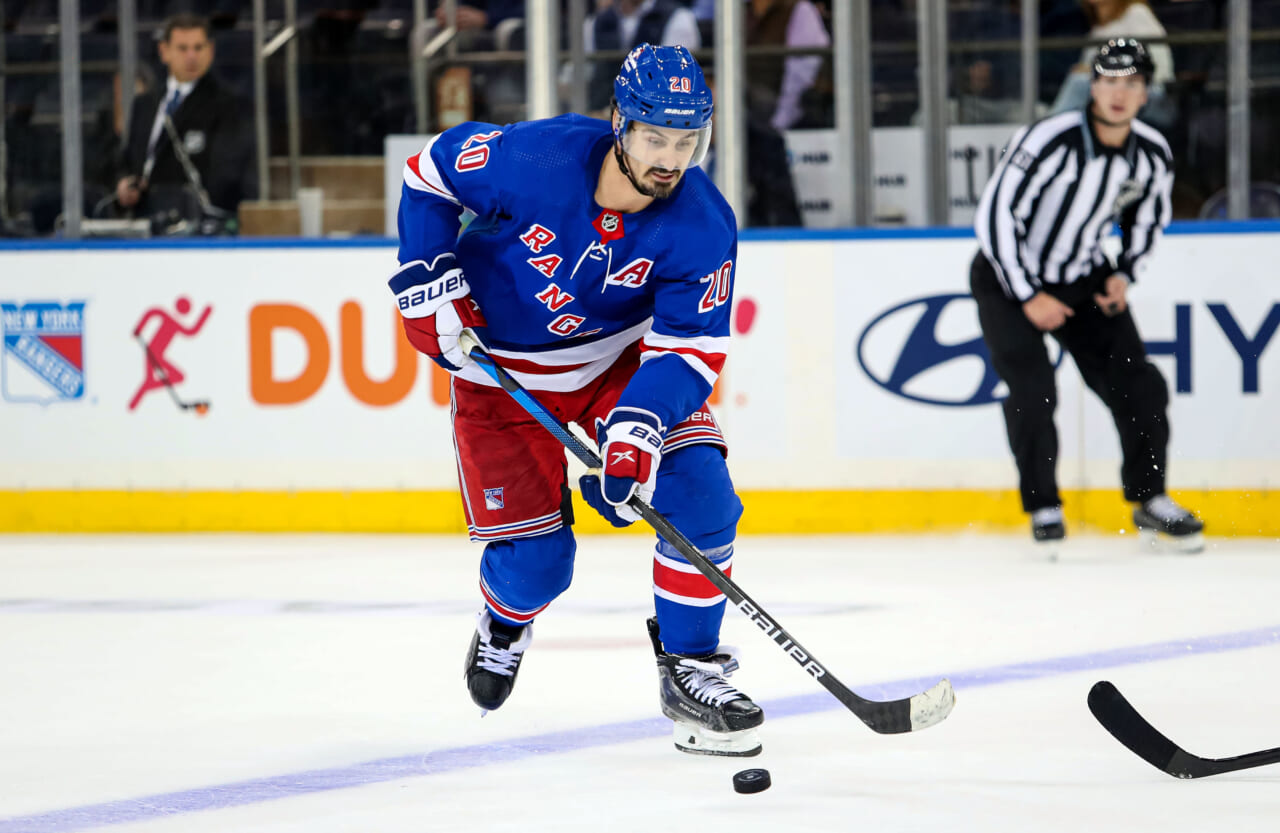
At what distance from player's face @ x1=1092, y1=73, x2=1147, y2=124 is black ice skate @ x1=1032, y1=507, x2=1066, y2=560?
1.11m

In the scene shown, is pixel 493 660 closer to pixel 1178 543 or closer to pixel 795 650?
pixel 795 650

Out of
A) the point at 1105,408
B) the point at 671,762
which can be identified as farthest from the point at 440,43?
the point at 671,762

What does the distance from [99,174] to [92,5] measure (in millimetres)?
543

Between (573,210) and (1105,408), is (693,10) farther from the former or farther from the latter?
(573,210)

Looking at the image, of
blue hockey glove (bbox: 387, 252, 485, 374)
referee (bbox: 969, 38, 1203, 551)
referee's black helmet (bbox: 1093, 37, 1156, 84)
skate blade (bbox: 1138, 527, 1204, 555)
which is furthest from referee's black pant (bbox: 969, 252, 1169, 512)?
blue hockey glove (bbox: 387, 252, 485, 374)

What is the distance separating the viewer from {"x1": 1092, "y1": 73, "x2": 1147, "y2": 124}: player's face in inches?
197

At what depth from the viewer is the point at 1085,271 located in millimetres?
5152

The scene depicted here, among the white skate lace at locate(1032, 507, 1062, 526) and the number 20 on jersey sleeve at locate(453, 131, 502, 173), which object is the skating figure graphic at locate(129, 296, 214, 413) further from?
the number 20 on jersey sleeve at locate(453, 131, 502, 173)

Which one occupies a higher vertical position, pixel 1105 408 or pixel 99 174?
pixel 99 174

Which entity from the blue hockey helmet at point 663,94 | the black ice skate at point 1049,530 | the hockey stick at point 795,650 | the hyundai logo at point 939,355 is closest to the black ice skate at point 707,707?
the hockey stick at point 795,650

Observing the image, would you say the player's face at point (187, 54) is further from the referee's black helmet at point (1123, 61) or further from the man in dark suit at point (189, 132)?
the referee's black helmet at point (1123, 61)

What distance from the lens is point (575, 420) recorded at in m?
3.00

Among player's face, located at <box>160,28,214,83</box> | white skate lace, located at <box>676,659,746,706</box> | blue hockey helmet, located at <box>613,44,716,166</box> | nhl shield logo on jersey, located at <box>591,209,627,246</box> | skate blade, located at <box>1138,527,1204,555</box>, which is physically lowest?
skate blade, located at <box>1138,527,1204,555</box>

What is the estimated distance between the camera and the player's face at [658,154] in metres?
2.54
